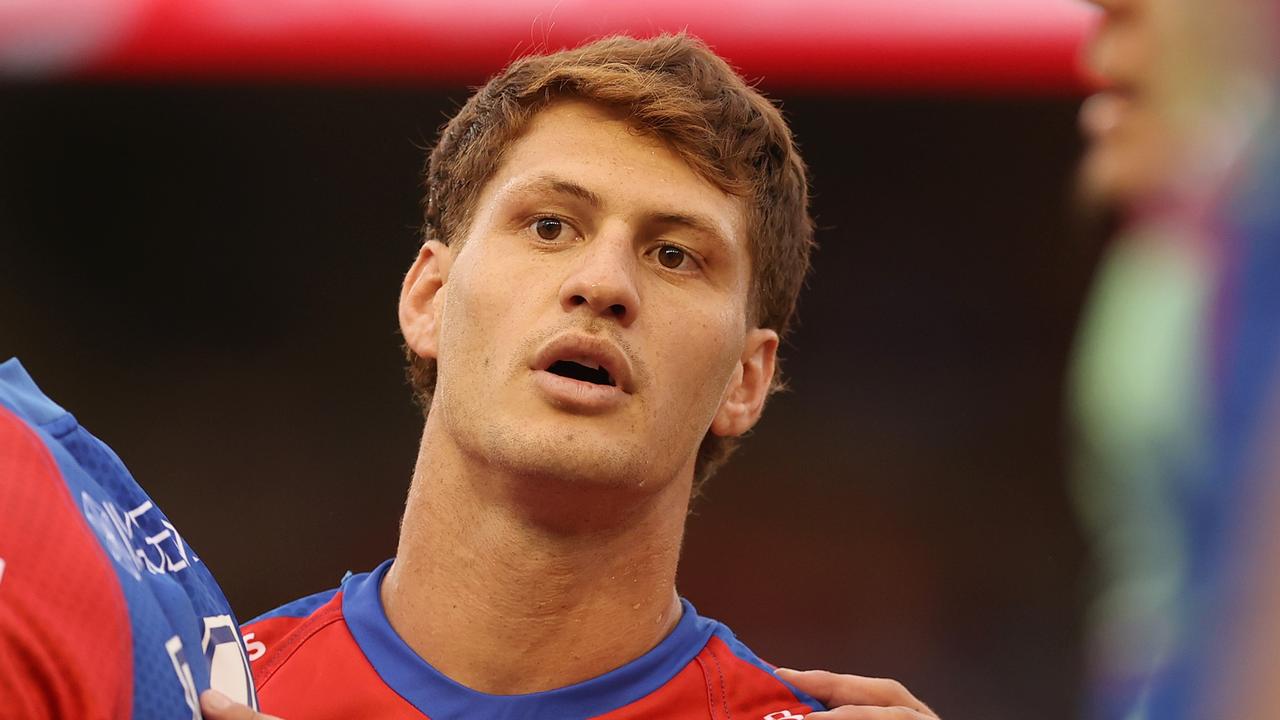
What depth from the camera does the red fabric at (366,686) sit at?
1951 mm

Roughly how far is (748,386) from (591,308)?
0.47 meters

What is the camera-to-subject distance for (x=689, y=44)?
2287 millimetres

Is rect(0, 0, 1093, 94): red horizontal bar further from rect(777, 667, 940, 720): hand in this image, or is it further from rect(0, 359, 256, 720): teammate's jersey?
rect(0, 359, 256, 720): teammate's jersey

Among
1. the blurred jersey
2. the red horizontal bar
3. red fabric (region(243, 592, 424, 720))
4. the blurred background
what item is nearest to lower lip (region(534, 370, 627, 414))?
red fabric (region(243, 592, 424, 720))

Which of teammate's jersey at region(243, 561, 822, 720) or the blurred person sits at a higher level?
the blurred person

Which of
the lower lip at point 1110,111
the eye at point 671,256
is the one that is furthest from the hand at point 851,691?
the lower lip at point 1110,111

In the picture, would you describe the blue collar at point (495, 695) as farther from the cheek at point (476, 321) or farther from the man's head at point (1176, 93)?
the man's head at point (1176, 93)

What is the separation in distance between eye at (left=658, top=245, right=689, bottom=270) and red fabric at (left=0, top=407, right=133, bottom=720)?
2.99ft

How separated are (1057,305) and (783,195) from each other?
3053 millimetres

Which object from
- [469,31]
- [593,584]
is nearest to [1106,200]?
[593,584]

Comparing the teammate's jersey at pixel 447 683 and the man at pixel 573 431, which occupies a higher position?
the man at pixel 573 431

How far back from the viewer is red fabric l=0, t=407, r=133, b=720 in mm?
1254

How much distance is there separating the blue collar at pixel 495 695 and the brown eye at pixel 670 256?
547mm

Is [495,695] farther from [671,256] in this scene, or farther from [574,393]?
[671,256]
